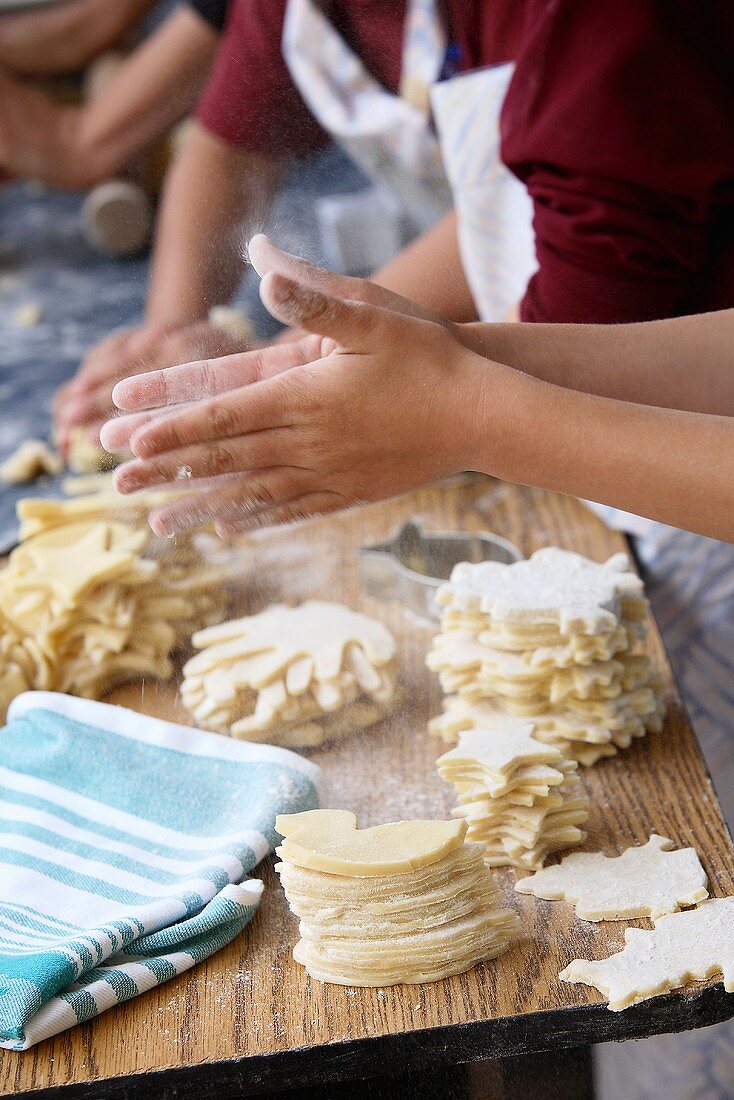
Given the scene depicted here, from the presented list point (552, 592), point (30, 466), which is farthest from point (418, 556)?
point (30, 466)

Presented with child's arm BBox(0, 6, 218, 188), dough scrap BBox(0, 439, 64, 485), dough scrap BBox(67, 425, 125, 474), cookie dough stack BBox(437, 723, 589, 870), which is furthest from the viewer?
dough scrap BBox(0, 439, 64, 485)

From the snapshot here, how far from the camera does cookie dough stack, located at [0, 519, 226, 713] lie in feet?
3.45

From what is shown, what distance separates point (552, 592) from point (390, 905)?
0.34m

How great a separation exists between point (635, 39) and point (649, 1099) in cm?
113

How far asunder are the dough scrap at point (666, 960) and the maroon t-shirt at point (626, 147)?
0.51 meters

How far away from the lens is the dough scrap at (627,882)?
2.57 feet

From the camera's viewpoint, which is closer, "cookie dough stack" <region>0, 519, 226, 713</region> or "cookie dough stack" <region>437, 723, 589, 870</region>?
"cookie dough stack" <region>437, 723, 589, 870</region>

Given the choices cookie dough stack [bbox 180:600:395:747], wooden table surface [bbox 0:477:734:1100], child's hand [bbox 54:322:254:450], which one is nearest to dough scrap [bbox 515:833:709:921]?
wooden table surface [bbox 0:477:734:1100]

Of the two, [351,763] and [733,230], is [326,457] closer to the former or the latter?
[351,763]

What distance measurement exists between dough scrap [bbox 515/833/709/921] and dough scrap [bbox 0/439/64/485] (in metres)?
1.08

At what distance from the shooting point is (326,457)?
0.80 m

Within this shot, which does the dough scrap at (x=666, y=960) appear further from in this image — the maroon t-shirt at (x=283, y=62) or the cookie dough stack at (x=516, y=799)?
the maroon t-shirt at (x=283, y=62)

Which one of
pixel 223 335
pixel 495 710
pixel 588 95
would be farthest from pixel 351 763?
pixel 588 95

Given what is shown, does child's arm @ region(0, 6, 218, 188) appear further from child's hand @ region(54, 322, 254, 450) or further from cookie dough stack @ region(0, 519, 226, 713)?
cookie dough stack @ region(0, 519, 226, 713)
